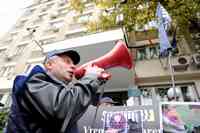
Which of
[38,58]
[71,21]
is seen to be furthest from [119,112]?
[71,21]

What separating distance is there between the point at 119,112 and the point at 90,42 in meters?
4.65

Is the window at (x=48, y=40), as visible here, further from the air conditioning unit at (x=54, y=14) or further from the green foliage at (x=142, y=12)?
the green foliage at (x=142, y=12)

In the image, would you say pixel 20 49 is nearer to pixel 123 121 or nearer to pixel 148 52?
pixel 148 52

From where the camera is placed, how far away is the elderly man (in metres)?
1.12

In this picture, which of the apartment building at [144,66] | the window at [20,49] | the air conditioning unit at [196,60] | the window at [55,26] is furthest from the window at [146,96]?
the window at [20,49]

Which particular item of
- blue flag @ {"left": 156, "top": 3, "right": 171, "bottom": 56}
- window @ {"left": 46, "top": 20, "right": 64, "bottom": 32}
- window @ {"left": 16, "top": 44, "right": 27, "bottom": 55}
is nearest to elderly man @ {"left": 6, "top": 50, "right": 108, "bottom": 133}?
blue flag @ {"left": 156, "top": 3, "right": 171, "bottom": 56}

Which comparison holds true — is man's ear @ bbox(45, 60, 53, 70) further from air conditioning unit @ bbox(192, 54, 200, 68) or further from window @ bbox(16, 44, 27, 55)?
window @ bbox(16, 44, 27, 55)

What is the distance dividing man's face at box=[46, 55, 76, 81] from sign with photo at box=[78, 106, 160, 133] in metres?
1.70

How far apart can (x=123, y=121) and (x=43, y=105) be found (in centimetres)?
230

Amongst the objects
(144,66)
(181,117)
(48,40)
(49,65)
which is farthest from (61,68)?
(48,40)

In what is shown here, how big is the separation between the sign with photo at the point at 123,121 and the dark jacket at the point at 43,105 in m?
1.92

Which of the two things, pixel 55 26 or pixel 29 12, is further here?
pixel 29 12

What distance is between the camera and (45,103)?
3.65ft

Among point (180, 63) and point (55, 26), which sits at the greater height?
point (55, 26)
